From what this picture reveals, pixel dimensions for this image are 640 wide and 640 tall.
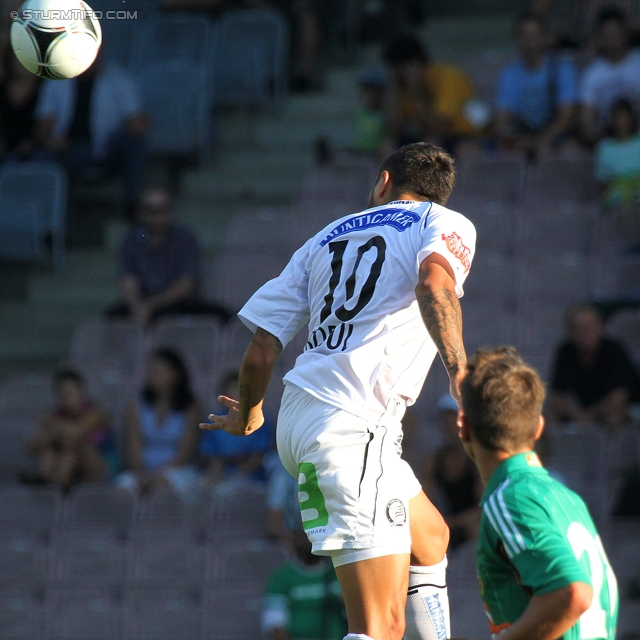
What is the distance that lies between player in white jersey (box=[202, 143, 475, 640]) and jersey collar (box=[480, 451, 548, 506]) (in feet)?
2.10

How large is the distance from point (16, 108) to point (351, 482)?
8333mm

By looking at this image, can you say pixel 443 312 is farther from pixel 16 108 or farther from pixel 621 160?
pixel 16 108

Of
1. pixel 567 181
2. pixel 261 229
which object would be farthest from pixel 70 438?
pixel 567 181

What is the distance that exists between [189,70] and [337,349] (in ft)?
26.9

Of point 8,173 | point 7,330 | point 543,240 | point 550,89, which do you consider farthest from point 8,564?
point 550,89

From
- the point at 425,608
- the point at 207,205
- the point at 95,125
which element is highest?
the point at 95,125

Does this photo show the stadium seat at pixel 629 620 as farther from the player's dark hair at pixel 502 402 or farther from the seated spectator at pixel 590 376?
the player's dark hair at pixel 502 402

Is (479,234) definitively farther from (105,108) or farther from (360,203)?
(105,108)

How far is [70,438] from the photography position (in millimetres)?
8828

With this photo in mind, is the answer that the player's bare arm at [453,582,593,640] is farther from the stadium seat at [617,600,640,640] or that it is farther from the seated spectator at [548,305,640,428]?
the seated spectator at [548,305,640,428]

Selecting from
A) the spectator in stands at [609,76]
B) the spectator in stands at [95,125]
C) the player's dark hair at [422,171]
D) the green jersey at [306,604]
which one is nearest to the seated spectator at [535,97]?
the spectator in stands at [609,76]

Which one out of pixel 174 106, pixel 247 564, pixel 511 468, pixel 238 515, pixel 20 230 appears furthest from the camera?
pixel 174 106

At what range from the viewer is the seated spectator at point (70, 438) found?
889 centimetres

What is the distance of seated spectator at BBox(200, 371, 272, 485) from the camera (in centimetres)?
871
